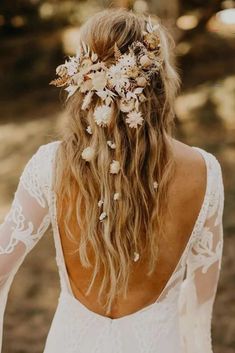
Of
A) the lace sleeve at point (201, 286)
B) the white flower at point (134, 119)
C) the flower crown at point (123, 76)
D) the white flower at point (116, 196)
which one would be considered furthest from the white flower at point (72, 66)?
the lace sleeve at point (201, 286)

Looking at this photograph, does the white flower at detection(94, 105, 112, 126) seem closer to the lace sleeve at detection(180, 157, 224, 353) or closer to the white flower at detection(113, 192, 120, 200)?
the white flower at detection(113, 192, 120, 200)

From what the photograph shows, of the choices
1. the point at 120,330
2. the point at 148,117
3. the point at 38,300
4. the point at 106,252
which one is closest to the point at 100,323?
the point at 120,330

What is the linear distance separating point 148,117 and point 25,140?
19.4 feet

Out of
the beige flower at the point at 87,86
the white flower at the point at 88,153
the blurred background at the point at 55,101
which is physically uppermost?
the beige flower at the point at 87,86

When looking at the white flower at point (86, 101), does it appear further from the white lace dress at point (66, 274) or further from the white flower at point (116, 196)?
the white flower at point (116, 196)

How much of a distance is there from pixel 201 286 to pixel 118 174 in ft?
1.93

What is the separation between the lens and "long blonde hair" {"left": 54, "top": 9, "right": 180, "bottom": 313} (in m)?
2.03

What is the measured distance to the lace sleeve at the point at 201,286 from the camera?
2303 millimetres

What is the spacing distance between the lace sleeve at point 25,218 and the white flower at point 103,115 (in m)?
0.21

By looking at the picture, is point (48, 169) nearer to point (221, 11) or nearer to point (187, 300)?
point (187, 300)

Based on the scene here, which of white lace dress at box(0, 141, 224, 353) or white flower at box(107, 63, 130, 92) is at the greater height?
white flower at box(107, 63, 130, 92)

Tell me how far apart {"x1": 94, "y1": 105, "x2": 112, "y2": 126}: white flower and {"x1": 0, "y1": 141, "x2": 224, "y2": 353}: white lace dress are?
0.16 meters

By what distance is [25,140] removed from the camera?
788cm

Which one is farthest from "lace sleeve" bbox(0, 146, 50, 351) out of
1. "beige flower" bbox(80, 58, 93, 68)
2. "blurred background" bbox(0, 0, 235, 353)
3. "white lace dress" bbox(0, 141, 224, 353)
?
"blurred background" bbox(0, 0, 235, 353)
